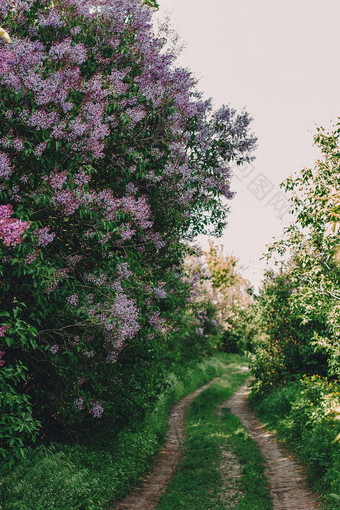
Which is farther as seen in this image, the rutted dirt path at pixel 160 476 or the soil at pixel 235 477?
the rutted dirt path at pixel 160 476

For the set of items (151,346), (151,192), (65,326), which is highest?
(151,192)

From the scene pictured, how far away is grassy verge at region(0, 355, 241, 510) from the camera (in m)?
5.47

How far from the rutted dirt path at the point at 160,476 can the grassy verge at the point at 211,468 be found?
196 millimetres

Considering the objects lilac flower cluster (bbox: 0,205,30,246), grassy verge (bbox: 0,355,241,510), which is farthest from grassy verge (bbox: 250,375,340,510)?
lilac flower cluster (bbox: 0,205,30,246)

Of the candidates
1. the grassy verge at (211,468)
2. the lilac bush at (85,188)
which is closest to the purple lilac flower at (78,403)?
the lilac bush at (85,188)

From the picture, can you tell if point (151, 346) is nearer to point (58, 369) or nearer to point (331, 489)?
point (58, 369)

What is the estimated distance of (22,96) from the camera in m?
5.76

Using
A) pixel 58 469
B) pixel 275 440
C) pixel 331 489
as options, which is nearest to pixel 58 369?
pixel 58 469

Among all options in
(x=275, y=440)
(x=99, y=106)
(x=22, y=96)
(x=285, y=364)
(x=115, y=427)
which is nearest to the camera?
(x=22, y=96)

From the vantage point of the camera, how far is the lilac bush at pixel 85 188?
5711mm

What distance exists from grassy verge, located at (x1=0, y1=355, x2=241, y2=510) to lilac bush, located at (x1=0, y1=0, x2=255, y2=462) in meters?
0.68

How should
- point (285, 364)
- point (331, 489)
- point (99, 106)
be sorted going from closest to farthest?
1. point (99, 106)
2. point (331, 489)
3. point (285, 364)

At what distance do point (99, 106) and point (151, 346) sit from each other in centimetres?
483

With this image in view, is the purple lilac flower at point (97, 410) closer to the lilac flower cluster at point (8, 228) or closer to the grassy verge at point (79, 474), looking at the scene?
the grassy verge at point (79, 474)
